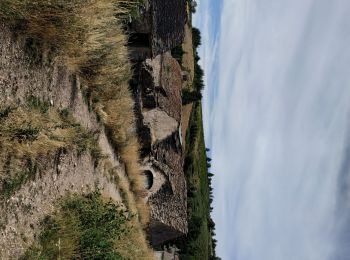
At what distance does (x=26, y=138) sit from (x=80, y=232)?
94.5 inches

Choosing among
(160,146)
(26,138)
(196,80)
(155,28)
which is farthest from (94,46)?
(196,80)

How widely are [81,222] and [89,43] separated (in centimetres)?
326

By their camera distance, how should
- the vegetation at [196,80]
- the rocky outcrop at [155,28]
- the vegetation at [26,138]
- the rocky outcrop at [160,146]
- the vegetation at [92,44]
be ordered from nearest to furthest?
the vegetation at [26,138] → the vegetation at [92,44] → the rocky outcrop at [155,28] → the rocky outcrop at [160,146] → the vegetation at [196,80]

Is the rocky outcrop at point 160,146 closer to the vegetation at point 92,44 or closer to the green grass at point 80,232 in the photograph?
the vegetation at point 92,44

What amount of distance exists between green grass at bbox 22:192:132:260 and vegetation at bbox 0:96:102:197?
36.0 inches

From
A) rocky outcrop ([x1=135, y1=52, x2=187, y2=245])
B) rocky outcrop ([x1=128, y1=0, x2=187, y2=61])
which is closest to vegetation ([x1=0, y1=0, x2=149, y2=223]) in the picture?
rocky outcrop ([x1=128, y1=0, x2=187, y2=61])

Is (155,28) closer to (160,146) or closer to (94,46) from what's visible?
(160,146)

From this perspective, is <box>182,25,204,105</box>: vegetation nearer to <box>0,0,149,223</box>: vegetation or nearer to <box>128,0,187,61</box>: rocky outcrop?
<box>128,0,187,61</box>: rocky outcrop

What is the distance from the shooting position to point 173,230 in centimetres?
1911

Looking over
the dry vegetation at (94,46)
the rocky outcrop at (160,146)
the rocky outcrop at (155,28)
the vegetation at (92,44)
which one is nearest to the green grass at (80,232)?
the dry vegetation at (94,46)

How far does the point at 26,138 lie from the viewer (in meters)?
6.67

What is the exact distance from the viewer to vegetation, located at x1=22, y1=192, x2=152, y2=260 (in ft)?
24.5

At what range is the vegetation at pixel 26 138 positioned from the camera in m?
6.39

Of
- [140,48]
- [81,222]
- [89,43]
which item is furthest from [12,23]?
[140,48]
